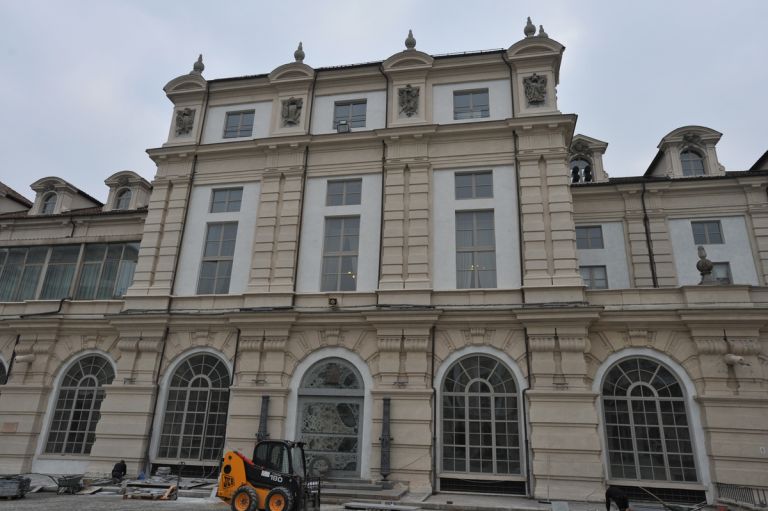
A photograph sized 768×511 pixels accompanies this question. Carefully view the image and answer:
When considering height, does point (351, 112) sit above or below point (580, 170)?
above

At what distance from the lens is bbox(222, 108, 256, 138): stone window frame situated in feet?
83.5

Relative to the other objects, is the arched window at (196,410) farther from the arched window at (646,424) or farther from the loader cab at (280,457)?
the arched window at (646,424)

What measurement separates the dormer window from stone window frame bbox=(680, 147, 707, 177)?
433cm

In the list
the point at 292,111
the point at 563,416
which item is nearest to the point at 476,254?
the point at 563,416

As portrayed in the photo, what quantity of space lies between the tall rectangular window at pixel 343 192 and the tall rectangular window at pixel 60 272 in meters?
13.8

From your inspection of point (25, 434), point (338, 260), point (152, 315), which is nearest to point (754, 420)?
point (338, 260)

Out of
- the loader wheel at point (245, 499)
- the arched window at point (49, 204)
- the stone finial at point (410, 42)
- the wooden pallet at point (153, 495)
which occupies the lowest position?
the wooden pallet at point (153, 495)

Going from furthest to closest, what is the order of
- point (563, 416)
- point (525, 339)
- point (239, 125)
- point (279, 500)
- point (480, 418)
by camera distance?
point (239, 125)
point (525, 339)
point (480, 418)
point (563, 416)
point (279, 500)

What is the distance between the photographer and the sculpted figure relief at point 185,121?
2577 centimetres

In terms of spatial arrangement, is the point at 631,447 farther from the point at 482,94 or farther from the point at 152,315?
the point at 152,315

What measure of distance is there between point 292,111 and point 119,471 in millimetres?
16690

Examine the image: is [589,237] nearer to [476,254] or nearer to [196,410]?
[476,254]

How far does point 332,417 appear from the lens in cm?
1973

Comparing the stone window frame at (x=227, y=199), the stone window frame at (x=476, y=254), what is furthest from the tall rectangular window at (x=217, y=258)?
the stone window frame at (x=476, y=254)
